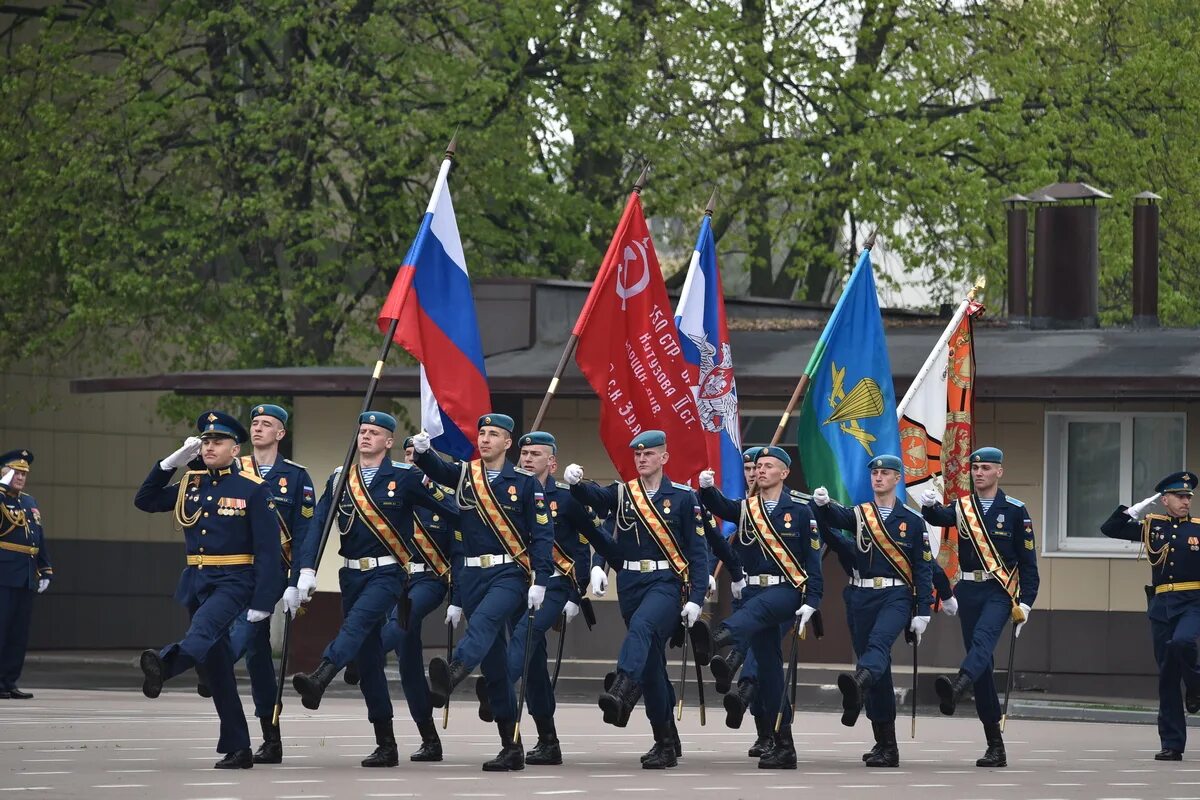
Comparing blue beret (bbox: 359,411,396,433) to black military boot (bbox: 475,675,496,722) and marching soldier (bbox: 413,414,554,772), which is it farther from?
black military boot (bbox: 475,675,496,722)

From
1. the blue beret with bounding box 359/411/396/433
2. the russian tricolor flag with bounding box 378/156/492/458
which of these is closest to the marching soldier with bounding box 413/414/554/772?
the blue beret with bounding box 359/411/396/433

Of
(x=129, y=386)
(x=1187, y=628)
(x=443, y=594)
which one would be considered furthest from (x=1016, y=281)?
(x=443, y=594)

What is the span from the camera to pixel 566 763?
14875mm

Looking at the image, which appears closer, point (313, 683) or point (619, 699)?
point (313, 683)

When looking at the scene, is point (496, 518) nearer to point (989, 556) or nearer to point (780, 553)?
point (780, 553)

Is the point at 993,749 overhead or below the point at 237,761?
below

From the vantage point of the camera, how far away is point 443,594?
1537 cm

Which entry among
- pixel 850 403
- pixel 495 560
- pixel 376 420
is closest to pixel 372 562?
pixel 495 560

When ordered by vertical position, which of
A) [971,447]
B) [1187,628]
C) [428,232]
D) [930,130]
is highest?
[930,130]

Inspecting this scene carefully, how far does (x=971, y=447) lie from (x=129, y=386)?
11.2 metres

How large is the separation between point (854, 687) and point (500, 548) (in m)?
2.35

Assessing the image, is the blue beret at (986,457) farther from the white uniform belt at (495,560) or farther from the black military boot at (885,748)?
the white uniform belt at (495,560)

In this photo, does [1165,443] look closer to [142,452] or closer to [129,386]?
[129,386]

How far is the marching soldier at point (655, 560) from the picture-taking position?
1477 cm
